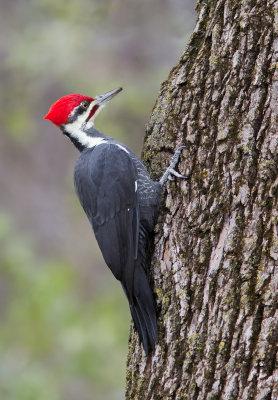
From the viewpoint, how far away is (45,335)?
6070 mm

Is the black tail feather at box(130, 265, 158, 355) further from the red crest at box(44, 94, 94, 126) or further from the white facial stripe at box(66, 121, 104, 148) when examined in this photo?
the red crest at box(44, 94, 94, 126)

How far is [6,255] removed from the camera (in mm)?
6316

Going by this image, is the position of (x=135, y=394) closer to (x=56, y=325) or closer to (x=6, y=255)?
(x=56, y=325)

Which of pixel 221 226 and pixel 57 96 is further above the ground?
pixel 57 96

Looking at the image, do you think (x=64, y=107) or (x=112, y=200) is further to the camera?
(x=64, y=107)

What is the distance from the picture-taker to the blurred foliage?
5.37 meters

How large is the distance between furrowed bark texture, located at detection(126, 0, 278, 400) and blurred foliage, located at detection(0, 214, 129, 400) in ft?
9.44

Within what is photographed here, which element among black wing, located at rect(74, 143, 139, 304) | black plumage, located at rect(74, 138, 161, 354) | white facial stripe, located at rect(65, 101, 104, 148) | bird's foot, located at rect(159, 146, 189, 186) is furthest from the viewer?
white facial stripe, located at rect(65, 101, 104, 148)

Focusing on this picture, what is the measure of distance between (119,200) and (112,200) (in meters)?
0.04

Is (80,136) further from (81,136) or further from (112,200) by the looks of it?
(112,200)

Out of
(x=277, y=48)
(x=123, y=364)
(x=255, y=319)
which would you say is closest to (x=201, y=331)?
(x=255, y=319)

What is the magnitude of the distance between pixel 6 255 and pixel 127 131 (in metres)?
2.25

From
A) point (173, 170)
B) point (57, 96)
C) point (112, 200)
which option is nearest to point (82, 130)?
point (112, 200)

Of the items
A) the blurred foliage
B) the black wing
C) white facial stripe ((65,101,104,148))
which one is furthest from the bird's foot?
the blurred foliage
